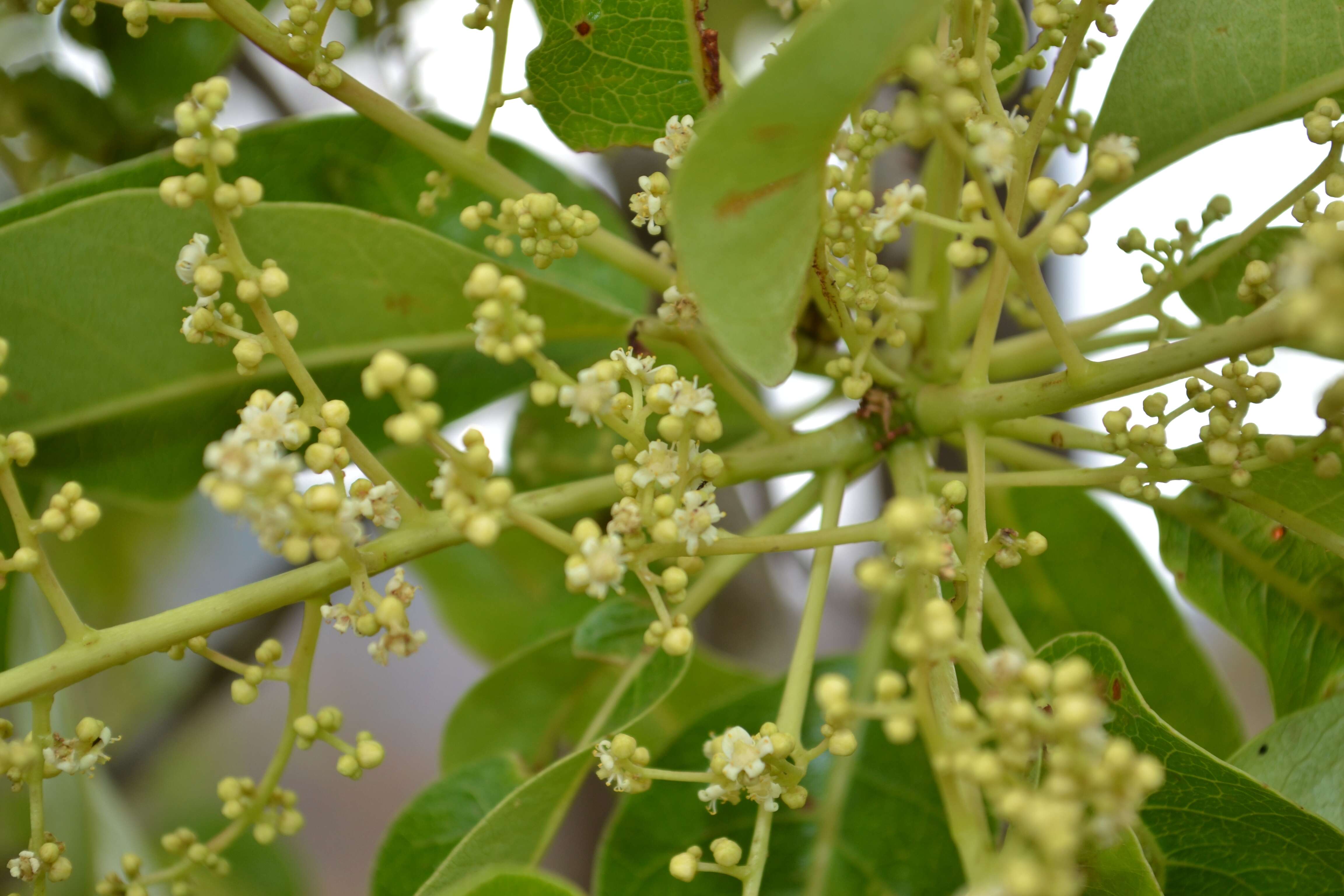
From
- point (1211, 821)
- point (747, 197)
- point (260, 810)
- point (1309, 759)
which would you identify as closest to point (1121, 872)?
point (1211, 821)

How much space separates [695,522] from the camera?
596 millimetres

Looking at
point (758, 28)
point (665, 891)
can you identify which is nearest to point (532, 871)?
point (665, 891)

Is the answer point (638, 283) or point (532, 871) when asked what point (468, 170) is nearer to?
point (638, 283)

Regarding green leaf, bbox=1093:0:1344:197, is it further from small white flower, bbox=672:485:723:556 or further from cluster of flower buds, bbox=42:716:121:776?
cluster of flower buds, bbox=42:716:121:776

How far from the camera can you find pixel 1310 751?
0.77 meters

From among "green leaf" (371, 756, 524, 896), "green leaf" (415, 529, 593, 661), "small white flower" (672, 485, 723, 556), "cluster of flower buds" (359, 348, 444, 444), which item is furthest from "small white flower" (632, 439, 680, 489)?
"green leaf" (415, 529, 593, 661)

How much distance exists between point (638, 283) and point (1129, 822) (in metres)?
0.89

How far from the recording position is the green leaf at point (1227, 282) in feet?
2.78

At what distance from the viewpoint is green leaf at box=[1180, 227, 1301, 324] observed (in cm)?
85

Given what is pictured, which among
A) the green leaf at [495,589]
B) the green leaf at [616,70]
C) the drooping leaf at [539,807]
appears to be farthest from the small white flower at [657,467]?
the green leaf at [495,589]

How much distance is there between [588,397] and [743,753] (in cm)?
23

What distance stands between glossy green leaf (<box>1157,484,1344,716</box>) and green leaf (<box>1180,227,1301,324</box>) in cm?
16

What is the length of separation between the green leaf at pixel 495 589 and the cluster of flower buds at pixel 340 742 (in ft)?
2.51

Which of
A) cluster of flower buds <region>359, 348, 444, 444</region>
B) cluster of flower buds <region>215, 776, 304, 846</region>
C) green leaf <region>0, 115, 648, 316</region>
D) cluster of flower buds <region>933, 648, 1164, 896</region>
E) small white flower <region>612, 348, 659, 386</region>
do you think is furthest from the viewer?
green leaf <region>0, 115, 648, 316</region>
